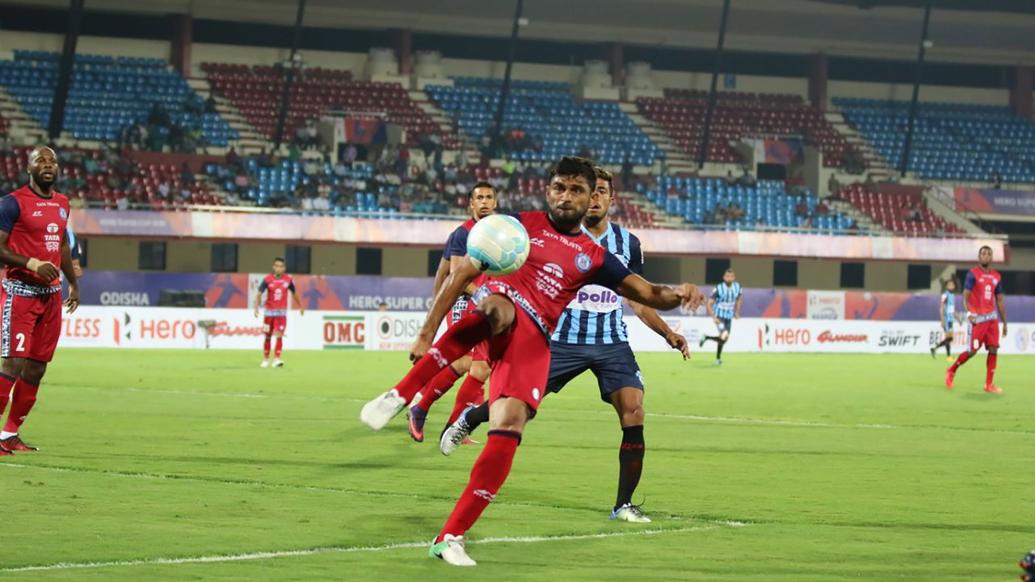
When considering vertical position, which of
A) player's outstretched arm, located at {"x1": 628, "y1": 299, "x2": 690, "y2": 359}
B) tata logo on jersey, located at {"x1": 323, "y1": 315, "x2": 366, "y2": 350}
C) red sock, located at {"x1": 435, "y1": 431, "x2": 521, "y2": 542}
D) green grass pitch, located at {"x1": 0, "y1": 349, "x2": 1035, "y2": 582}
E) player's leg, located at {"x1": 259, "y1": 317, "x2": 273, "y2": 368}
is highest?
player's outstretched arm, located at {"x1": 628, "y1": 299, "x2": 690, "y2": 359}

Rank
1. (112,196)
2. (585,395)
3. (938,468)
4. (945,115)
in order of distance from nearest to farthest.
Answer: (938,468) < (585,395) < (112,196) < (945,115)

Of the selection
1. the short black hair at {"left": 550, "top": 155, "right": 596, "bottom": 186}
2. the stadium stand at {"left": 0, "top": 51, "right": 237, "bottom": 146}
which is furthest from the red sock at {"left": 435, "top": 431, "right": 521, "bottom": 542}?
the stadium stand at {"left": 0, "top": 51, "right": 237, "bottom": 146}

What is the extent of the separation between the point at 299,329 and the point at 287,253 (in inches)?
518

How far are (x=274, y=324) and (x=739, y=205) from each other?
3194cm

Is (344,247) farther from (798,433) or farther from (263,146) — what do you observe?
(798,433)

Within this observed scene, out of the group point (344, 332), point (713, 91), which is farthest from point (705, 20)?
point (344, 332)

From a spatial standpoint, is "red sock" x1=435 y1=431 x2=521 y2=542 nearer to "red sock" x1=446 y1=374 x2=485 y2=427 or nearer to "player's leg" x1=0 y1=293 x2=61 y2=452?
"red sock" x1=446 y1=374 x2=485 y2=427

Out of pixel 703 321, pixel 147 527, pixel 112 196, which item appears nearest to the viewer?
pixel 147 527

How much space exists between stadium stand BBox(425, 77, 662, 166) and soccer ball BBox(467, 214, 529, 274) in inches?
2108

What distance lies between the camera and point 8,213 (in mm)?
13398

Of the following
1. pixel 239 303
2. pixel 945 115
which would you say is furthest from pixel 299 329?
pixel 945 115

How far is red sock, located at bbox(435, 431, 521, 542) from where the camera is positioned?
8211 millimetres

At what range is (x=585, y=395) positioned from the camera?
25.1m

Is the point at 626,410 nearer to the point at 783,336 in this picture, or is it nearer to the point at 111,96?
the point at 783,336
